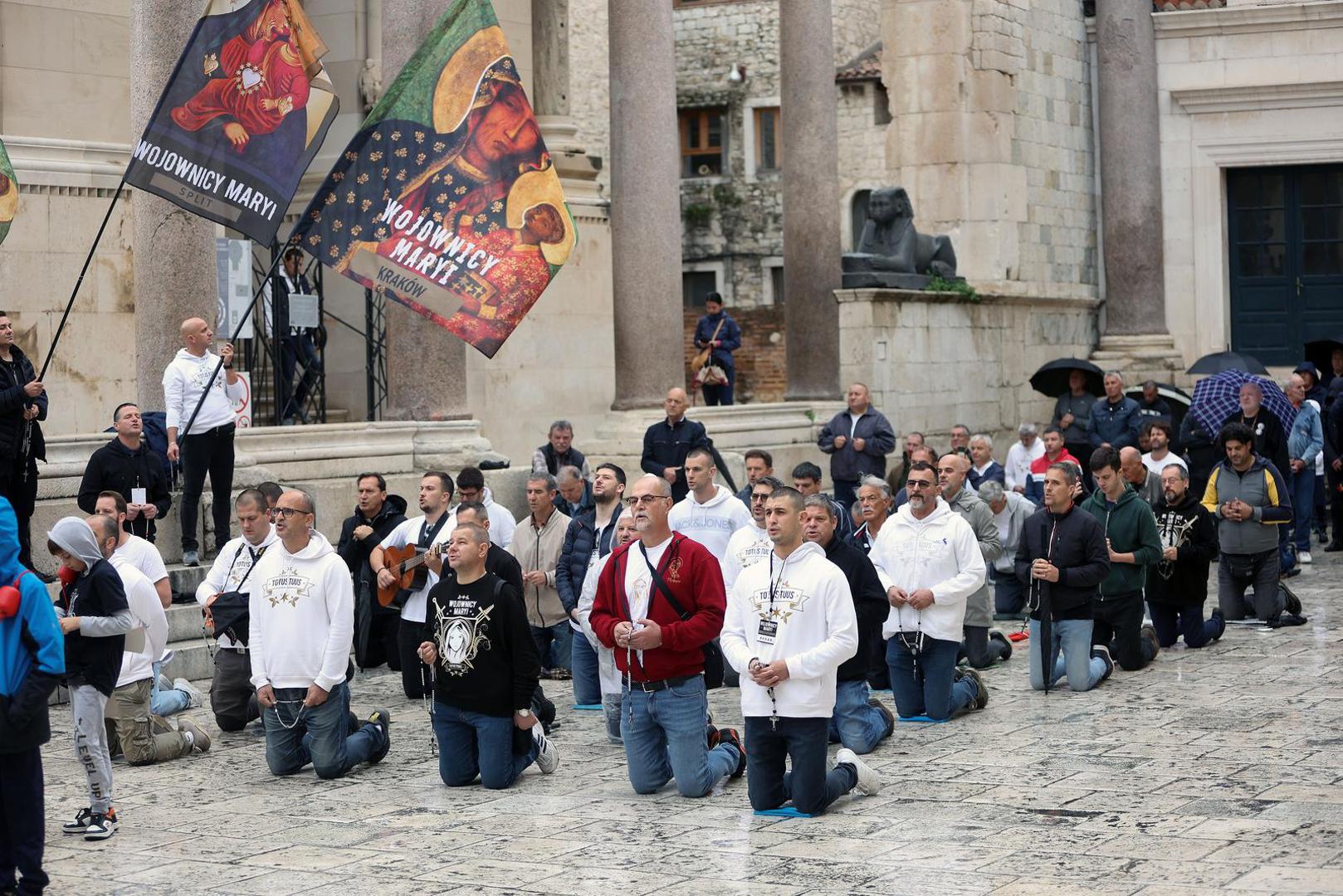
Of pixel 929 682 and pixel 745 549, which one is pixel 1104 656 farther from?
pixel 745 549

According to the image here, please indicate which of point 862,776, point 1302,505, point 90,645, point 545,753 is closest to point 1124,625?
point 862,776

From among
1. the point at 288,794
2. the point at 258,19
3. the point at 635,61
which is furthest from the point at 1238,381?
the point at 288,794

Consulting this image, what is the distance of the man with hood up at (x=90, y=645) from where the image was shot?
888 cm

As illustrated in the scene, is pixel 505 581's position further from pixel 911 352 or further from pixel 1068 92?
pixel 1068 92

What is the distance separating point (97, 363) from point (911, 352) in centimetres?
1041

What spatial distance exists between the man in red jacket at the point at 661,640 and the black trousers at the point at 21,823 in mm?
2948

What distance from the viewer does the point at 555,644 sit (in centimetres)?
1358

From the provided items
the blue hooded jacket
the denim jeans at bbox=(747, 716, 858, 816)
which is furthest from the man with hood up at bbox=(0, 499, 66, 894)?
the denim jeans at bbox=(747, 716, 858, 816)

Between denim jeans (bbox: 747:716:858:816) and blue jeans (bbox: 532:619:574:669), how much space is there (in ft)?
14.4

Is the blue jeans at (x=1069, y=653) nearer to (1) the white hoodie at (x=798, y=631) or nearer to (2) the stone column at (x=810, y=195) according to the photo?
(1) the white hoodie at (x=798, y=631)

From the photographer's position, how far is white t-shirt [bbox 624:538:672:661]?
31.5 feet

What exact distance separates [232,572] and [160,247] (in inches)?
162

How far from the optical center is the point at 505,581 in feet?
32.3

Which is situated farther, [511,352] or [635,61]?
[511,352]
